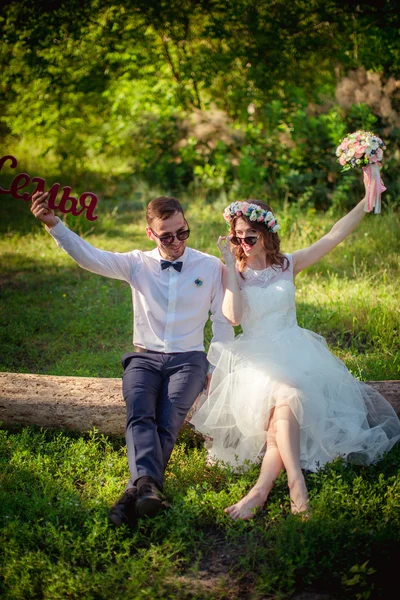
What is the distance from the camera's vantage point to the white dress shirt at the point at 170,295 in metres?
3.87

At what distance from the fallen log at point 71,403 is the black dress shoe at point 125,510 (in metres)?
0.83

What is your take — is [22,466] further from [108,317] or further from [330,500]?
[108,317]

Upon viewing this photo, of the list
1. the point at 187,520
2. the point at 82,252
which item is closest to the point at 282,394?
the point at 187,520

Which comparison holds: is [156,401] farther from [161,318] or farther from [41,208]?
[41,208]

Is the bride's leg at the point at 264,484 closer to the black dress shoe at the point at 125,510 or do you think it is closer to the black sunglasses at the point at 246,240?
the black dress shoe at the point at 125,510

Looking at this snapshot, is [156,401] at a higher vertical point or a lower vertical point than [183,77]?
lower

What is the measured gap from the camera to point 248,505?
3135 millimetres

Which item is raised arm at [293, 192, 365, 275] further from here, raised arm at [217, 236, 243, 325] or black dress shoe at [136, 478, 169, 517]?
black dress shoe at [136, 478, 169, 517]

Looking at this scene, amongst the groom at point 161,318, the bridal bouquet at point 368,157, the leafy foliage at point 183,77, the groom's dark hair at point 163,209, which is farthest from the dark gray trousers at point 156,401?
the leafy foliage at point 183,77

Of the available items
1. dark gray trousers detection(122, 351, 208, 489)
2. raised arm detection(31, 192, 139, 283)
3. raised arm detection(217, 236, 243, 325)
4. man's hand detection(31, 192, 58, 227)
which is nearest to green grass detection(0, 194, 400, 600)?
dark gray trousers detection(122, 351, 208, 489)

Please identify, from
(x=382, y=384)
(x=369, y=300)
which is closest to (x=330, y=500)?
(x=382, y=384)

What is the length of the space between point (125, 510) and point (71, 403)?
3.49ft

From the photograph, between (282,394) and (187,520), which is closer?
(187,520)

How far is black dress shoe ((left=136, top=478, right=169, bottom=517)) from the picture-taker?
2994mm
